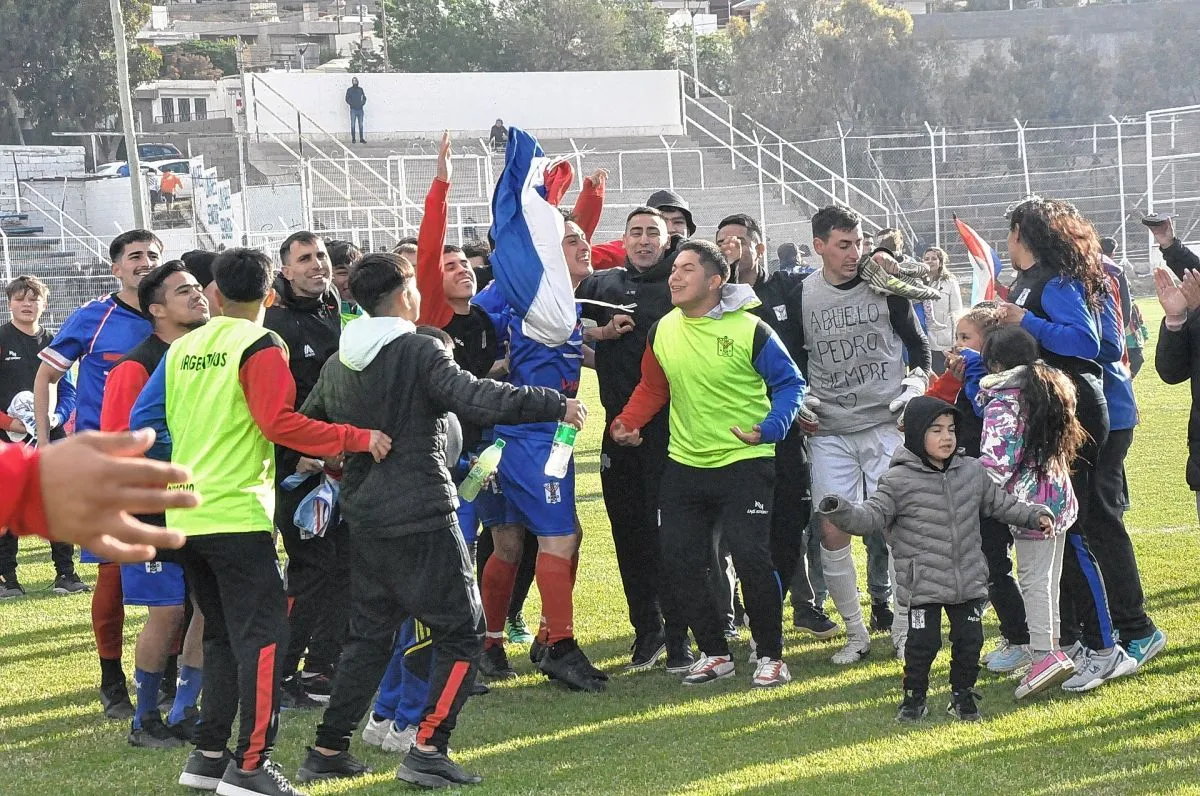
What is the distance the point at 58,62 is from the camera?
58.6 meters

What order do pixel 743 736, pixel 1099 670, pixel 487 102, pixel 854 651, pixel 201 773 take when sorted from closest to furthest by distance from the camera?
pixel 201 773 → pixel 743 736 → pixel 1099 670 → pixel 854 651 → pixel 487 102

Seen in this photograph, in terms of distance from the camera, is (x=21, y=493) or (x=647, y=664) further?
(x=647, y=664)

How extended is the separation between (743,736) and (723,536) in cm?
121

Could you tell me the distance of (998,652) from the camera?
6.82m

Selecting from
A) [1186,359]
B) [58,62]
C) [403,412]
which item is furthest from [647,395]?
[58,62]

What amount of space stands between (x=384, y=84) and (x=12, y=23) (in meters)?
18.8

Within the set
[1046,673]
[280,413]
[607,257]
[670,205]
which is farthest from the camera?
[607,257]

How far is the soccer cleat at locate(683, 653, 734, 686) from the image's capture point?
22.5 ft

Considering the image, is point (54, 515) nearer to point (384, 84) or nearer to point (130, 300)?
point (130, 300)

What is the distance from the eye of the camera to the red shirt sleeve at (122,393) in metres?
5.68

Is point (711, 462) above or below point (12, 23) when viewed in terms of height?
below

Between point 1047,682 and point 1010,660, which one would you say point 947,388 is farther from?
point 1047,682

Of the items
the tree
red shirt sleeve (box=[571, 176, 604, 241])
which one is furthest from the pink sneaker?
the tree

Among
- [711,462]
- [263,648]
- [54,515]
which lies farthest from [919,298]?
[54,515]
